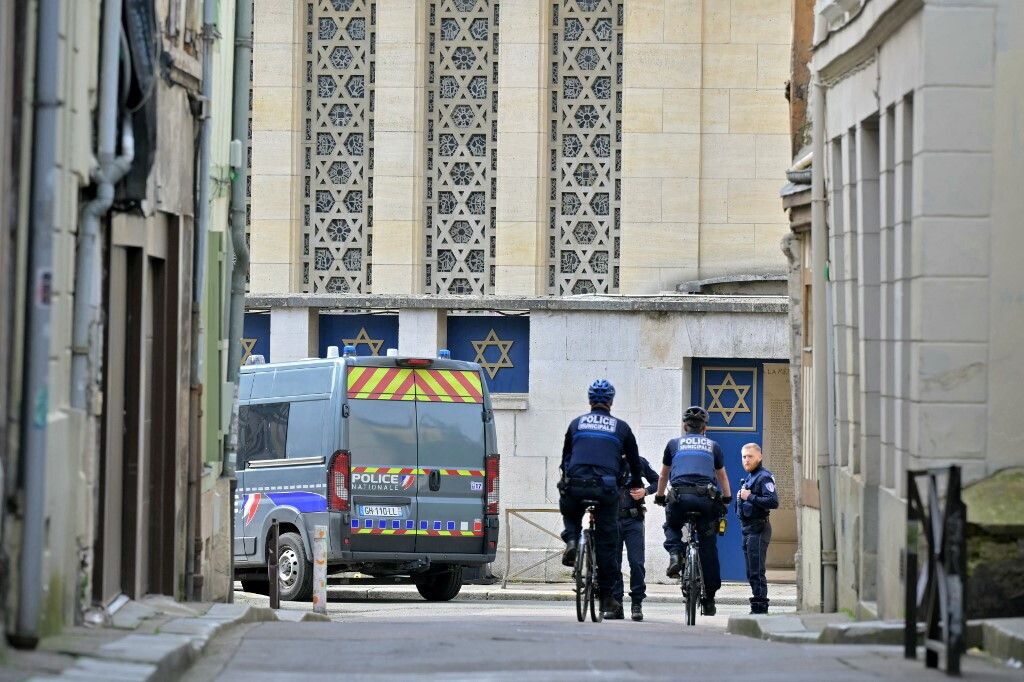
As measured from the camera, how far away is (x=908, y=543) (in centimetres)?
966

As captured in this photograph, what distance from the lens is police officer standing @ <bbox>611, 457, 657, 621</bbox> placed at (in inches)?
614

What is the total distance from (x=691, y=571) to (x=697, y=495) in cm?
58

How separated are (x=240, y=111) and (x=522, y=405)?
9.11 meters

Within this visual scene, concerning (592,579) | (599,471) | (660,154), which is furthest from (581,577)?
(660,154)

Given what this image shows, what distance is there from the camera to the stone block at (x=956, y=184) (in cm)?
1149

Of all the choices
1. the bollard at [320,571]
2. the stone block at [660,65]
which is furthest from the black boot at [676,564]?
the stone block at [660,65]

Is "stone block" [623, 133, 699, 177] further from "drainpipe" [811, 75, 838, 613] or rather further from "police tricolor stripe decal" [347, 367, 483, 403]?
"drainpipe" [811, 75, 838, 613]

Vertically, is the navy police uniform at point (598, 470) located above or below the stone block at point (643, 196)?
below

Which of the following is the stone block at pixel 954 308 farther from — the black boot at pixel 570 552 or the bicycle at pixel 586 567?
the black boot at pixel 570 552

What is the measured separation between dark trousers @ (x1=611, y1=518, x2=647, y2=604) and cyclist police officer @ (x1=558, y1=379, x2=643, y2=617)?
1.77 ft

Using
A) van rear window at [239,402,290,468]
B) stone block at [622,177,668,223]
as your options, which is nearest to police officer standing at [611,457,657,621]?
van rear window at [239,402,290,468]

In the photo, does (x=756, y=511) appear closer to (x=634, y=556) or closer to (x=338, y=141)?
(x=634, y=556)

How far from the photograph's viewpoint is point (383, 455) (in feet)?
65.6

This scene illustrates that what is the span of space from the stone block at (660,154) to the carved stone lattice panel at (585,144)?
0.20 metres
